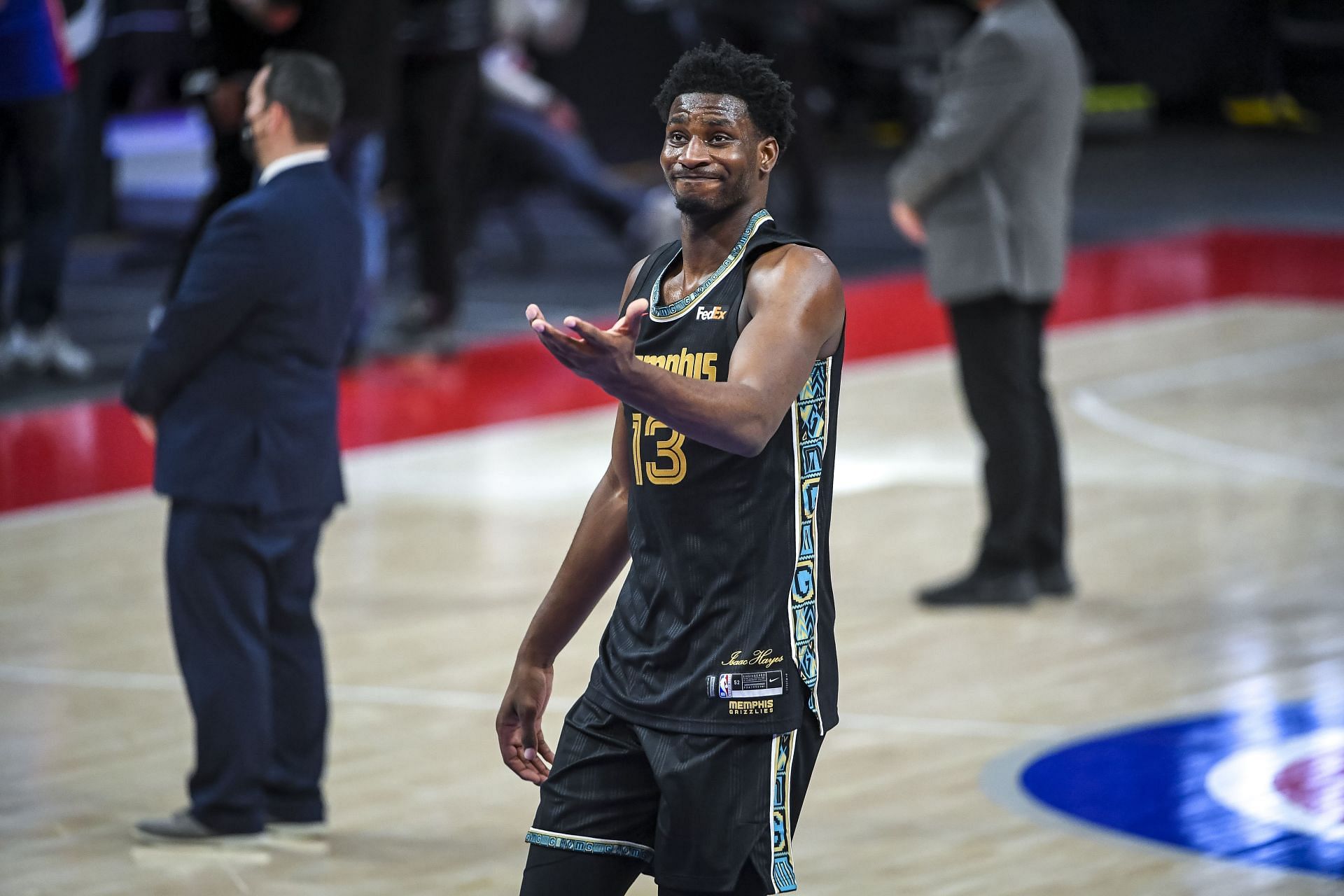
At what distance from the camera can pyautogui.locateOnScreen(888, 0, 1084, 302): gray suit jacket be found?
6402 millimetres

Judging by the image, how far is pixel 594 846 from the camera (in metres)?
2.93

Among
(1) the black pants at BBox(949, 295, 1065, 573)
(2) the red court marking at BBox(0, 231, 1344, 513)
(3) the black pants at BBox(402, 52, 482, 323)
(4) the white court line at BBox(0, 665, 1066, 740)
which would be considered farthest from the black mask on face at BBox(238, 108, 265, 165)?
(3) the black pants at BBox(402, 52, 482, 323)

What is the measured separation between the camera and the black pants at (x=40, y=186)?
897cm

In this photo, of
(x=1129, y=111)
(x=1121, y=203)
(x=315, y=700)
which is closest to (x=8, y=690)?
(x=315, y=700)

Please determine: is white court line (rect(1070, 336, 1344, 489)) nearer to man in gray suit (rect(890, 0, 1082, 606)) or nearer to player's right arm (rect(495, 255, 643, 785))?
man in gray suit (rect(890, 0, 1082, 606))

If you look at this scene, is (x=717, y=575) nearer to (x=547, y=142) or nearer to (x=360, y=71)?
(x=360, y=71)

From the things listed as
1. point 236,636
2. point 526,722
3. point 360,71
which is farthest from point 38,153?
point 526,722

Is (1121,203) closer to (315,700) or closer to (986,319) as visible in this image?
(986,319)

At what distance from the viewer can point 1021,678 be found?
588 cm

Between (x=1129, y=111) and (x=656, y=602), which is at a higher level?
(x=656, y=602)

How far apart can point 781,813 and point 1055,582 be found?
12.8ft

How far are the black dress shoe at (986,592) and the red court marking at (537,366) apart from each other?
9.74ft

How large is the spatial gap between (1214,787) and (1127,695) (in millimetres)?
751

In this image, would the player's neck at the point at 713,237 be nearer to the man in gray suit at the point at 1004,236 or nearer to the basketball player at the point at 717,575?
the basketball player at the point at 717,575
